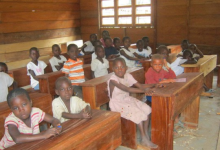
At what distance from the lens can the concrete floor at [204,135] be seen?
3230 mm

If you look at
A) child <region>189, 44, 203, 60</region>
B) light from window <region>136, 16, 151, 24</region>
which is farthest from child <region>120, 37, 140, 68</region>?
light from window <region>136, 16, 151, 24</region>

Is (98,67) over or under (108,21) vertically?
under

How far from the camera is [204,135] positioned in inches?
140

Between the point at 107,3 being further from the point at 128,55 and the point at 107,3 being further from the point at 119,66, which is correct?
the point at 119,66

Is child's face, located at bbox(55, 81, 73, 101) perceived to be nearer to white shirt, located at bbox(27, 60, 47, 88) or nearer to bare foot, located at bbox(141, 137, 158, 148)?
bare foot, located at bbox(141, 137, 158, 148)

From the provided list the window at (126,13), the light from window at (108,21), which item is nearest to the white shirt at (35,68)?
the window at (126,13)

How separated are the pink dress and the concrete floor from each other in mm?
518

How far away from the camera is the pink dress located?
3020 millimetres

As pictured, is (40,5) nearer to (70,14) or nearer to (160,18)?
(70,14)

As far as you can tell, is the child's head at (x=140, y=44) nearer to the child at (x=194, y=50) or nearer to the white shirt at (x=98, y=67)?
the child at (x=194, y=50)

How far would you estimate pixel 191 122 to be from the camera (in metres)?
3.82

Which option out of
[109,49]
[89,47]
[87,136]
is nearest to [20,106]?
[87,136]

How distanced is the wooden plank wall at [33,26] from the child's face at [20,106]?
6.27m

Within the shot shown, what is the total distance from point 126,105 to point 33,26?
6607mm
